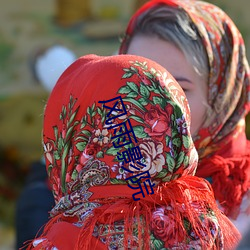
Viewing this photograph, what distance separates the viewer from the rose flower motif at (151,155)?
1293 mm

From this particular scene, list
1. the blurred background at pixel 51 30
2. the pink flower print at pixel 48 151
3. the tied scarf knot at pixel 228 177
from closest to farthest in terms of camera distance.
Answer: the pink flower print at pixel 48 151 → the tied scarf knot at pixel 228 177 → the blurred background at pixel 51 30

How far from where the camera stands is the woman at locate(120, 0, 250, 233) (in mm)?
1958

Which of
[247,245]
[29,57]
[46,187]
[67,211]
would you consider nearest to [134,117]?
[67,211]

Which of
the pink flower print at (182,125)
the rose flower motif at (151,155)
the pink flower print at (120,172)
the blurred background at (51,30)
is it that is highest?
the pink flower print at (182,125)

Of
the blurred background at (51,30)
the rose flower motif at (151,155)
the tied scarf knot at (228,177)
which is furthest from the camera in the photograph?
the blurred background at (51,30)

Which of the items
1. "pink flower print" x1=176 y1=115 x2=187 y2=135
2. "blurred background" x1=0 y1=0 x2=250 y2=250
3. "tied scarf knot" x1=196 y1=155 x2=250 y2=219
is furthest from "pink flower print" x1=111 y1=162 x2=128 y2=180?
"blurred background" x1=0 y1=0 x2=250 y2=250

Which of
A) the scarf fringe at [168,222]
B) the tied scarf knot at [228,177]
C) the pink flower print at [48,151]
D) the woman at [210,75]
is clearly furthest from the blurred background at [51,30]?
the scarf fringe at [168,222]

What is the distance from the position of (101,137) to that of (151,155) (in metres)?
0.10

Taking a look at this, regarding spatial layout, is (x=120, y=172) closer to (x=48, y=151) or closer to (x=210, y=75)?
(x=48, y=151)

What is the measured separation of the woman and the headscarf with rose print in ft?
1.91

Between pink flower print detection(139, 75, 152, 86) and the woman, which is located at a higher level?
pink flower print detection(139, 75, 152, 86)

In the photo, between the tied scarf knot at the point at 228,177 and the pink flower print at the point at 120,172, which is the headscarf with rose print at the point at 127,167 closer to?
the pink flower print at the point at 120,172

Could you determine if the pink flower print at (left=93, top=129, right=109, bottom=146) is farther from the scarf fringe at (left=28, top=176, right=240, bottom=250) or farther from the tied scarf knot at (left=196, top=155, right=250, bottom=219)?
the tied scarf knot at (left=196, top=155, right=250, bottom=219)

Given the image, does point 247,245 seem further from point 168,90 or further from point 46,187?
point 46,187
